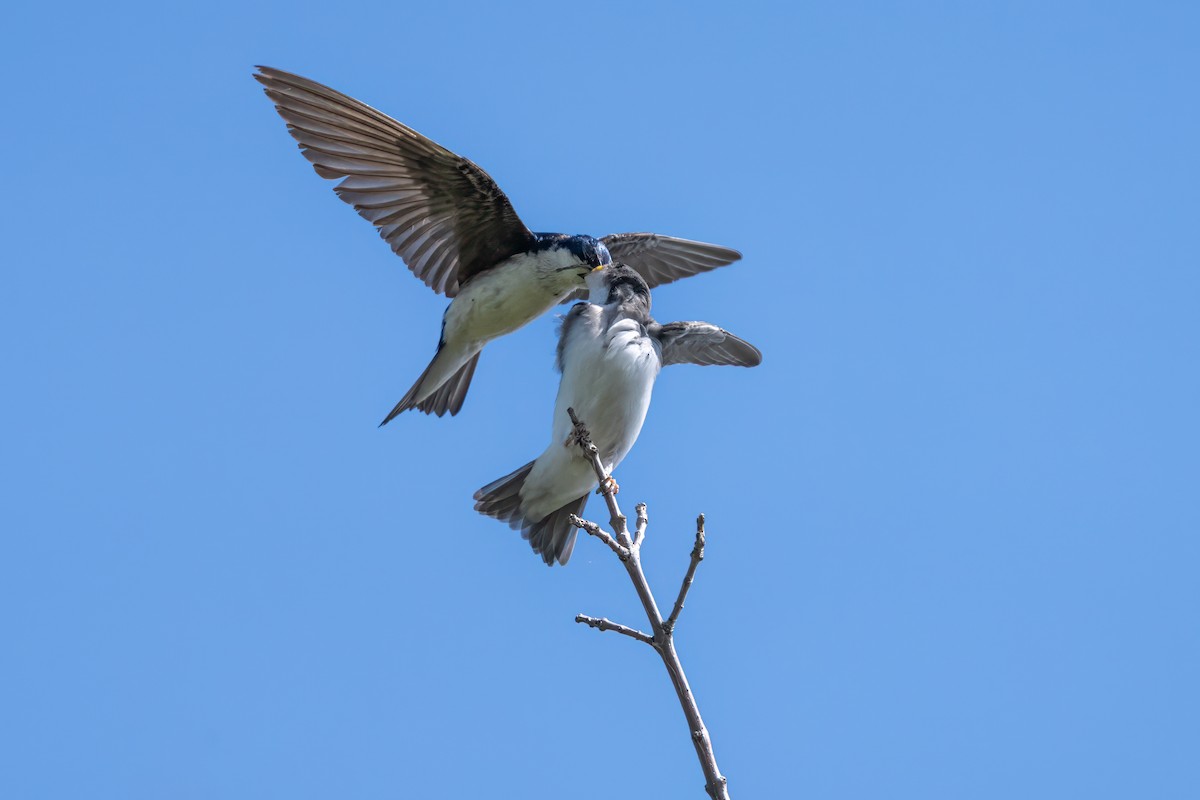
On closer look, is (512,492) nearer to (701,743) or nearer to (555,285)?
(555,285)

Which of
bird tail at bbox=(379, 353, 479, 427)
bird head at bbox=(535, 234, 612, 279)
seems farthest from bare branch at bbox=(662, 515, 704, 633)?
bird tail at bbox=(379, 353, 479, 427)

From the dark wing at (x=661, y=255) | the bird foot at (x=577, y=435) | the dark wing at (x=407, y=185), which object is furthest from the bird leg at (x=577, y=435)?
the dark wing at (x=661, y=255)

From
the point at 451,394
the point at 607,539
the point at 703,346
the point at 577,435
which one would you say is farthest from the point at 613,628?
the point at 451,394

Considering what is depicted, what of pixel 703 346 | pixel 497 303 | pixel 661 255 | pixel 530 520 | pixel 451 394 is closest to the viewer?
pixel 530 520

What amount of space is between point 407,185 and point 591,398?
1.99 metres

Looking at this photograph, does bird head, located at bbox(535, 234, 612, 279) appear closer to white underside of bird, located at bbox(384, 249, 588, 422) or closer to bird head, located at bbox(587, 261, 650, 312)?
white underside of bird, located at bbox(384, 249, 588, 422)

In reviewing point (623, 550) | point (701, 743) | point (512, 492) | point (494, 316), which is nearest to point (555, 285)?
point (494, 316)

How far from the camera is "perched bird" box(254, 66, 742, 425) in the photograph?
20.6ft

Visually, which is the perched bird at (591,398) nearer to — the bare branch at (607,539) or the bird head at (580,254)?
the bird head at (580,254)

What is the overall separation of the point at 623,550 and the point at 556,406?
2212 mm

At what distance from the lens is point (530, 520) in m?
5.47

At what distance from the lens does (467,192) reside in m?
6.58

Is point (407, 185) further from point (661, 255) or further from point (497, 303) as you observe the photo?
point (661, 255)

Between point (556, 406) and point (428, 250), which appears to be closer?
point (556, 406)
